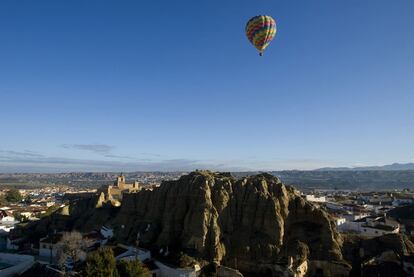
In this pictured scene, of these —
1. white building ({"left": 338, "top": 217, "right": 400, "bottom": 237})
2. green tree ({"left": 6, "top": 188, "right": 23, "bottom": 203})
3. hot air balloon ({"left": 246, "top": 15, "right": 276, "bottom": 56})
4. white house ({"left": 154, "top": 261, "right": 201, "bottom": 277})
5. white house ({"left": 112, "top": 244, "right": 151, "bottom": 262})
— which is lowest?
white house ({"left": 154, "top": 261, "right": 201, "bottom": 277})

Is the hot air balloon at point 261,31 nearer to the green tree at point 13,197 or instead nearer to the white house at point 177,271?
the white house at point 177,271

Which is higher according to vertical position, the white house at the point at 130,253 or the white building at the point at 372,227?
the white building at the point at 372,227

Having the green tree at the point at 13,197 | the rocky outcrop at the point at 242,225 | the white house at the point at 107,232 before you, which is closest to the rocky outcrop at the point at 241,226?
the rocky outcrop at the point at 242,225

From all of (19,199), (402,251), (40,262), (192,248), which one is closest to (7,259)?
(40,262)

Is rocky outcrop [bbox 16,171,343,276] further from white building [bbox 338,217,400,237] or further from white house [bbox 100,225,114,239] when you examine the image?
white building [bbox 338,217,400,237]

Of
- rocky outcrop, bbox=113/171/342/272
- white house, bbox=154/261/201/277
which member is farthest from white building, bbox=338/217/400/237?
white house, bbox=154/261/201/277
